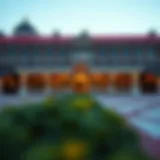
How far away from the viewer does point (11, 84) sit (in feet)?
8.75

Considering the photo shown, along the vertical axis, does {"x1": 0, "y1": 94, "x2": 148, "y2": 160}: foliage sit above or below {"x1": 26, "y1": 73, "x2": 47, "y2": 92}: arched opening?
above

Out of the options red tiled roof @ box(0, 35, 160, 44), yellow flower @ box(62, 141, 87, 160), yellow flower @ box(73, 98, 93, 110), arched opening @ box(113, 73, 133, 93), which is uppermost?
red tiled roof @ box(0, 35, 160, 44)

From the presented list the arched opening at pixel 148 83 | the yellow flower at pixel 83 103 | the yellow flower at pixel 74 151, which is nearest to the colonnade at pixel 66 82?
the arched opening at pixel 148 83

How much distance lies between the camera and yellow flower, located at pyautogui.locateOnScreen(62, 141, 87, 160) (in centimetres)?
58

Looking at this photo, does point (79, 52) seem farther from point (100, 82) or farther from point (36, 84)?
point (100, 82)

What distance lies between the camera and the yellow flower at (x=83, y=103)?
2.34ft

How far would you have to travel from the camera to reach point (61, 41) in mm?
2859

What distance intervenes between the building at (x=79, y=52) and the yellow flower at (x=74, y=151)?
200 centimetres

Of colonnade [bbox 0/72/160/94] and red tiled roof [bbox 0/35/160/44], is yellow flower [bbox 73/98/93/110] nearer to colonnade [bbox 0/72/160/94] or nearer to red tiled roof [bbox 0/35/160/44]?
colonnade [bbox 0/72/160/94]

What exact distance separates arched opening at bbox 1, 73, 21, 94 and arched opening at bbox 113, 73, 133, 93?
0.78m

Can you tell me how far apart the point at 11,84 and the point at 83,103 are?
2022 mm

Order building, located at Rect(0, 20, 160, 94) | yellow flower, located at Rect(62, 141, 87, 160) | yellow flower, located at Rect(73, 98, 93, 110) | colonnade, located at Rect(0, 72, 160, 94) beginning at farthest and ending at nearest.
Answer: building, located at Rect(0, 20, 160, 94) → colonnade, located at Rect(0, 72, 160, 94) → yellow flower, located at Rect(73, 98, 93, 110) → yellow flower, located at Rect(62, 141, 87, 160)

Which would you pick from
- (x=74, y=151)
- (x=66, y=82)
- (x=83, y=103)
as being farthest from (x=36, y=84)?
(x=74, y=151)

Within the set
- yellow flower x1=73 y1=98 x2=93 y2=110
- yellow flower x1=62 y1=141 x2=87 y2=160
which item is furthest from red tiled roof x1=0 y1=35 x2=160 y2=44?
yellow flower x1=62 y1=141 x2=87 y2=160
